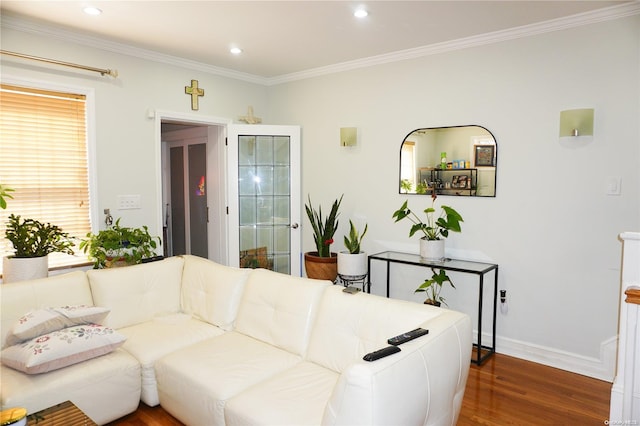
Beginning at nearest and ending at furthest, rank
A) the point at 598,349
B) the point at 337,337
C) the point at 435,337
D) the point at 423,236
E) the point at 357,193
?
the point at 435,337 → the point at 337,337 → the point at 598,349 → the point at 423,236 → the point at 357,193

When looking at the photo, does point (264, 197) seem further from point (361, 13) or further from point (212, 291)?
point (361, 13)

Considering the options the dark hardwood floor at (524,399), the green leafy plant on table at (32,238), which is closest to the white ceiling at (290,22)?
the green leafy plant on table at (32,238)

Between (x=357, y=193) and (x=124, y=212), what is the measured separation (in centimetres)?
222

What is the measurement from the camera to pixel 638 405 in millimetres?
2127

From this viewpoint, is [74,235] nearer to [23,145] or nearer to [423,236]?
[23,145]

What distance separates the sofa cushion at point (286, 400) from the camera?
71.6 inches

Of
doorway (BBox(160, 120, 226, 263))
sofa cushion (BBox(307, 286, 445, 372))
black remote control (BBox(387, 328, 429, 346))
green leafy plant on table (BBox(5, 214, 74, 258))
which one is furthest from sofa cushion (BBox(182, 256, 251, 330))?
doorway (BBox(160, 120, 226, 263))

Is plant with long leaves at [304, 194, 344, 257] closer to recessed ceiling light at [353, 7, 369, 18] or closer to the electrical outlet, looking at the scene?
the electrical outlet

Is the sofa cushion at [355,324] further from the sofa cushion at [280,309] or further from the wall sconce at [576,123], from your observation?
the wall sconce at [576,123]

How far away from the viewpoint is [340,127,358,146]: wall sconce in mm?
4336

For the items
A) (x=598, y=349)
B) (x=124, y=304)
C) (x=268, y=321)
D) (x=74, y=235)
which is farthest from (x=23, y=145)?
(x=598, y=349)

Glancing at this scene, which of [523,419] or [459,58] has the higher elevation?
[459,58]

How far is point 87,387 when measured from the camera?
2.26 m

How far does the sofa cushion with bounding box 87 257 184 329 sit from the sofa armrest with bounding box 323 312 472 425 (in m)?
1.87
